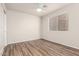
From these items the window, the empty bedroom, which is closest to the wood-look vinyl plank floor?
the empty bedroom

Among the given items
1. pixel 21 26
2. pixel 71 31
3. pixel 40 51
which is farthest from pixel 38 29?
pixel 40 51

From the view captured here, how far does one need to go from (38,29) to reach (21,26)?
1962 mm

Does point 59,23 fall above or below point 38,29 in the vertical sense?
above

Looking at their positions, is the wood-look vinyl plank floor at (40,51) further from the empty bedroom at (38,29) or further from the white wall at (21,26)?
the white wall at (21,26)

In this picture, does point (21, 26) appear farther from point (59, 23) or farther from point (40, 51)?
point (40, 51)

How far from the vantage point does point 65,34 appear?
14.7 feet

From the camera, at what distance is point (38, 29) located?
734cm

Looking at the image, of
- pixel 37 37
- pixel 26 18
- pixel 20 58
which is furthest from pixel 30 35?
pixel 20 58

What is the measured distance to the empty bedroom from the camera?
11.3 feet

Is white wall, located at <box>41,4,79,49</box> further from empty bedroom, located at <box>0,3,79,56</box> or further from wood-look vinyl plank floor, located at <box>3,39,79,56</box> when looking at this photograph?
wood-look vinyl plank floor, located at <box>3,39,79,56</box>

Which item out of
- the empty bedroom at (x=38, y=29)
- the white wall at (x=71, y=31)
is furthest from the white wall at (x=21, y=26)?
the white wall at (x=71, y=31)

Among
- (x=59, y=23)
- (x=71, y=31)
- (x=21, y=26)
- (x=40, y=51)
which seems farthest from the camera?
(x=21, y=26)

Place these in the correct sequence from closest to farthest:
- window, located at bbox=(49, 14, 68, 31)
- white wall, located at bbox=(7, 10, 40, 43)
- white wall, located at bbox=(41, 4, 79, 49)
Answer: white wall, located at bbox=(41, 4, 79, 49) < window, located at bbox=(49, 14, 68, 31) < white wall, located at bbox=(7, 10, 40, 43)

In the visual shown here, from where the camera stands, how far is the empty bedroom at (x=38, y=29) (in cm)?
346
